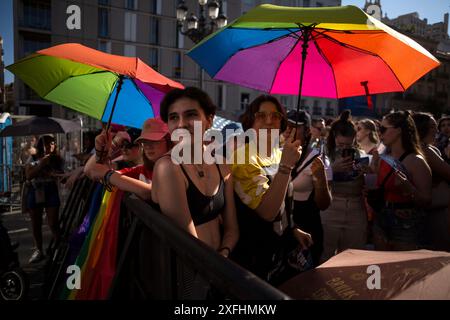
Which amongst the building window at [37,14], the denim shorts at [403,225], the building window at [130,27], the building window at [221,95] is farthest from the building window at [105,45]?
the denim shorts at [403,225]

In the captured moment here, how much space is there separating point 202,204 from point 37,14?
1322 inches

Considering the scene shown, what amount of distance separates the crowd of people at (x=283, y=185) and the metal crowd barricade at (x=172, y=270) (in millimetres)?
125

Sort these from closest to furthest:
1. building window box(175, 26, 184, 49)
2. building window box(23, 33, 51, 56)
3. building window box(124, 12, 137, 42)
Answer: building window box(23, 33, 51, 56) → building window box(124, 12, 137, 42) → building window box(175, 26, 184, 49)

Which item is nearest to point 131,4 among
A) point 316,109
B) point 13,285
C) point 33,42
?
point 33,42

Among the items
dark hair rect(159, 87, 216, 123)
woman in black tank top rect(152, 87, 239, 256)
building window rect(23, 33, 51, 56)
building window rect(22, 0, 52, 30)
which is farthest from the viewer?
building window rect(23, 33, 51, 56)

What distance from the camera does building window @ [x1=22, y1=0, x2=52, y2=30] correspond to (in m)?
28.4

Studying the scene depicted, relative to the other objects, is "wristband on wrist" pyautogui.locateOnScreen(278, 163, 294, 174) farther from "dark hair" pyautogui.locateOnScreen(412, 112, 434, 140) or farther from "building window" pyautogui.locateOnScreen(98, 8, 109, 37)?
"building window" pyautogui.locateOnScreen(98, 8, 109, 37)

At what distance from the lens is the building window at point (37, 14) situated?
28.4 m

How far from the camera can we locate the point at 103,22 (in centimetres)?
3170

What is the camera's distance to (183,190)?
156 centimetres

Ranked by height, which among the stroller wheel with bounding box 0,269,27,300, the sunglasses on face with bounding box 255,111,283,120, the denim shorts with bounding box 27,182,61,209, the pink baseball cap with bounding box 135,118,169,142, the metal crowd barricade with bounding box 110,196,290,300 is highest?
the sunglasses on face with bounding box 255,111,283,120

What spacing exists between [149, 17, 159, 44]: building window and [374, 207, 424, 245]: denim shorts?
34.8m

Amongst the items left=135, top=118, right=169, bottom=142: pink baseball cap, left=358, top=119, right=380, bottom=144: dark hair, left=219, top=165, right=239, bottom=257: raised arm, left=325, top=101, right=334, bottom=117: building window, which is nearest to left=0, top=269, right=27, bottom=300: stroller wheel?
left=135, top=118, right=169, bottom=142: pink baseball cap
